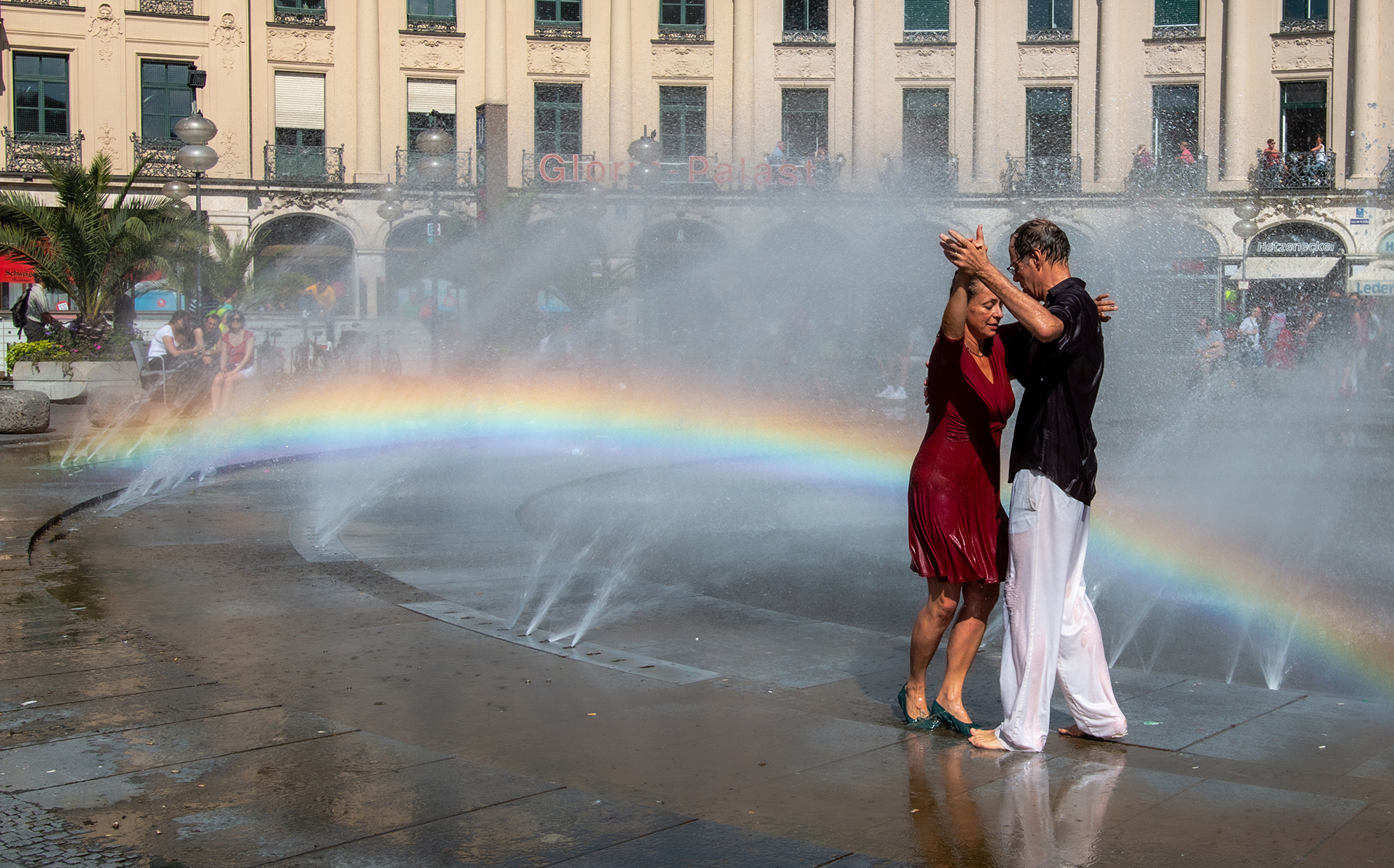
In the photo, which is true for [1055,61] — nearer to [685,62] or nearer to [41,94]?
[685,62]

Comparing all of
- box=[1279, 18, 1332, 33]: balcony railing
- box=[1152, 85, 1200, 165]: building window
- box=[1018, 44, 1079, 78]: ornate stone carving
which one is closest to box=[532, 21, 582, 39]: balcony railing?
box=[1018, 44, 1079, 78]: ornate stone carving

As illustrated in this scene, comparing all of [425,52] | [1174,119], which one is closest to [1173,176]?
[1174,119]

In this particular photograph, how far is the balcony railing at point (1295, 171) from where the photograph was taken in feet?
123

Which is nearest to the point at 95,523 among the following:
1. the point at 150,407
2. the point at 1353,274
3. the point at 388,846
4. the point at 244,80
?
the point at 388,846

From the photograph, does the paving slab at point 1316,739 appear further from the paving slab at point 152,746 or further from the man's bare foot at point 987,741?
the paving slab at point 152,746

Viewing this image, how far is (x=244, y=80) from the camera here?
129 feet

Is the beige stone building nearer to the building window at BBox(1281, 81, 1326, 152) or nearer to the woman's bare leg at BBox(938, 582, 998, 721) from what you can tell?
the building window at BBox(1281, 81, 1326, 152)

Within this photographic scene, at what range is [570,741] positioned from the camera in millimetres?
4500

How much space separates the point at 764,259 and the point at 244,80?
1817cm

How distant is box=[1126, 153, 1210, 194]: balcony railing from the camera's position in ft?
106

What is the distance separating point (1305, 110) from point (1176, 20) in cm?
465

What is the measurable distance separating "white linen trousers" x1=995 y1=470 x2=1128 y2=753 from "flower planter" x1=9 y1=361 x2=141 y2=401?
17.8 m

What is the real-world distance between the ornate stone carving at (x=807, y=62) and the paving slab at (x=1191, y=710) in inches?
1473

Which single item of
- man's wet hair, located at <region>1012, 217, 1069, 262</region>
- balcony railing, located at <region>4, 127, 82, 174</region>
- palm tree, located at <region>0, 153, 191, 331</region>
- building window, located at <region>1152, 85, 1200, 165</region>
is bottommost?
man's wet hair, located at <region>1012, 217, 1069, 262</region>
